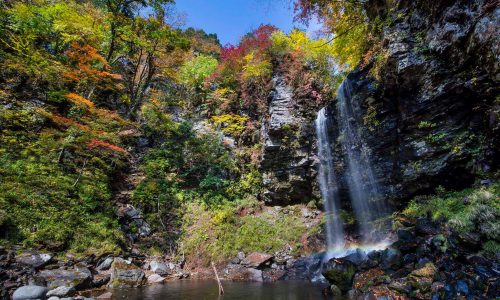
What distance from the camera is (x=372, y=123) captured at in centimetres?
1273

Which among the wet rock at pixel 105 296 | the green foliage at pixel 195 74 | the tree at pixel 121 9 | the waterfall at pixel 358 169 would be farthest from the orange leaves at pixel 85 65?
the waterfall at pixel 358 169

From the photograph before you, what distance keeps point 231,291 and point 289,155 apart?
8.64 metres

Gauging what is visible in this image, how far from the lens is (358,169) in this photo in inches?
537

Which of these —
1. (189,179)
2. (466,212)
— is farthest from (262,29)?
(466,212)

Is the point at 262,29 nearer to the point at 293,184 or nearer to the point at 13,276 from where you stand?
the point at 293,184

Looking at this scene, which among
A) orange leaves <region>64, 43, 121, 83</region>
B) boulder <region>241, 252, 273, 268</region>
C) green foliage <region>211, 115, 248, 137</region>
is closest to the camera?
boulder <region>241, 252, 273, 268</region>

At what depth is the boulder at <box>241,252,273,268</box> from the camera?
12.4m

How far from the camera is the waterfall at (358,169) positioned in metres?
12.8

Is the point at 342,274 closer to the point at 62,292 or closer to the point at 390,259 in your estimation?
the point at 390,259

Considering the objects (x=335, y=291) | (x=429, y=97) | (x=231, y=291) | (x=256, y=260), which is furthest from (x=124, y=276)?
(x=429, y=97)

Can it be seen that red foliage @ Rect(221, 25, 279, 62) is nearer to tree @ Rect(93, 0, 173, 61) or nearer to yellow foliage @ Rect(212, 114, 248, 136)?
yellow foliage @ Rect(212, 114, 248, 136)

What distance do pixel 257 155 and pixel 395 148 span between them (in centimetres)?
818

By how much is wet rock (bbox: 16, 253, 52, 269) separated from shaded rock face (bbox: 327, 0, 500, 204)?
13434mm

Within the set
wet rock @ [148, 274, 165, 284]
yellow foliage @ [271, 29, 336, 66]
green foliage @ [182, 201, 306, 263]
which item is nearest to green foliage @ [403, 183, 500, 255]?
green foliage @ [182, 201, 306, 263]
